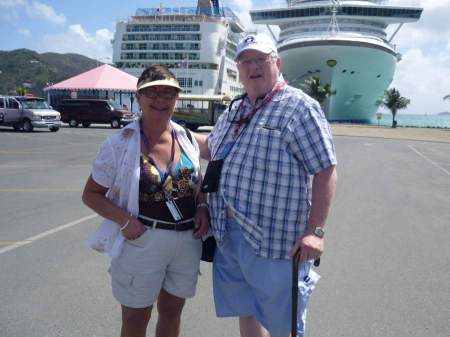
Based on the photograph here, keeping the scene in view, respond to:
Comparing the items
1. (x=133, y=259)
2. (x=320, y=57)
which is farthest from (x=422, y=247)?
(x=320, y=57)

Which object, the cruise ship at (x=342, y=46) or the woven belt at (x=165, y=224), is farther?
the cruise ship at (x=342, y=46)

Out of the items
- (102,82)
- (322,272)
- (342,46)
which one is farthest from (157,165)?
(342,46)

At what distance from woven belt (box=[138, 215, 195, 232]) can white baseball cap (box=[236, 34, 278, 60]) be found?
2.95 ft

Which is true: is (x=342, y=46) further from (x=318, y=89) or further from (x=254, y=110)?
(x=254, y=110)

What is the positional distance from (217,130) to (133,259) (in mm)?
835

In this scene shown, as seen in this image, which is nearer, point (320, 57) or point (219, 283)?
point (219, 283)

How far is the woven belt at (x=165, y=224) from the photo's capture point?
6.75 feet

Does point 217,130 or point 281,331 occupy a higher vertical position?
point 217,130

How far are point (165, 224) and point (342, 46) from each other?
42747mm

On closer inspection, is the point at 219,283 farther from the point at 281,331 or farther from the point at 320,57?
the point at 320,57

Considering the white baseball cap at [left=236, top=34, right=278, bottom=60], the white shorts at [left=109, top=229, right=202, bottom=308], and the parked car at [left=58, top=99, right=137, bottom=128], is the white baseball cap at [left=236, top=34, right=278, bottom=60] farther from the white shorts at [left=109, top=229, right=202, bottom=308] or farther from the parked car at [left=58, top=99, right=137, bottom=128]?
the parked car at [left=58, top=99, right=137, bottom=128]

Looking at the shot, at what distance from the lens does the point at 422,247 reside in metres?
4.62

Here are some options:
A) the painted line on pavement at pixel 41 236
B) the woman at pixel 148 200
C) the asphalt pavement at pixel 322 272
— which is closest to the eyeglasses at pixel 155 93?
the woman at pixel 148 200

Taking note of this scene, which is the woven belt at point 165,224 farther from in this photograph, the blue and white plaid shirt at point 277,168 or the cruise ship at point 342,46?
the cruise ship at point 342,46
